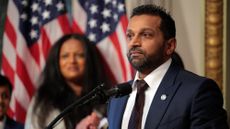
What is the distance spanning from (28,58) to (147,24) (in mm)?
1692

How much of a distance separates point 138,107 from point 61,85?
141 centimetres

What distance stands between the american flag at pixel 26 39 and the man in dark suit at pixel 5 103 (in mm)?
135

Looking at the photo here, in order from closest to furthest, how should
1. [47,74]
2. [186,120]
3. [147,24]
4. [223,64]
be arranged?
1. [186,120]
2. [147,24]
3. [223,64]
4. [47,74]

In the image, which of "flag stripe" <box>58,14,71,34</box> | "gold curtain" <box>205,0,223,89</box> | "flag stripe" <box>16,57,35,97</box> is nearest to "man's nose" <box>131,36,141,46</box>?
"gold curtain" <box>205,0,223,89</box>

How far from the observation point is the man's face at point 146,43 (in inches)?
69.4

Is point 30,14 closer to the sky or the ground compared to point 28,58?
closer to the sky

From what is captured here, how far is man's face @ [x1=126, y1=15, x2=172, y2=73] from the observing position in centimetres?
176

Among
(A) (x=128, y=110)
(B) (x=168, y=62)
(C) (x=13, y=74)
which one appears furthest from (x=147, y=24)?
(C) (x=13, y=74)

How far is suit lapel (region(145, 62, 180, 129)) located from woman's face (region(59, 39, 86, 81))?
141 cm

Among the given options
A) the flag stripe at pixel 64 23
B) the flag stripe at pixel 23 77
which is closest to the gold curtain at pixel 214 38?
the flag stripe at pixel 64 23

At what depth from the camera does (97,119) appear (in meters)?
3.00

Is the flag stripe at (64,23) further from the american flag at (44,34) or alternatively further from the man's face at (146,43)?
the man's face at (146,43)

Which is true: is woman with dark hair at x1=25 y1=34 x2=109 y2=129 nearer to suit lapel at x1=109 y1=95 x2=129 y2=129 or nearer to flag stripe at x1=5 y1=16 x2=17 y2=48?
flag stripe at x1=5 y1=16 x2=17 y2=48

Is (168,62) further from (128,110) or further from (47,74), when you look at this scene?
(47,74)
